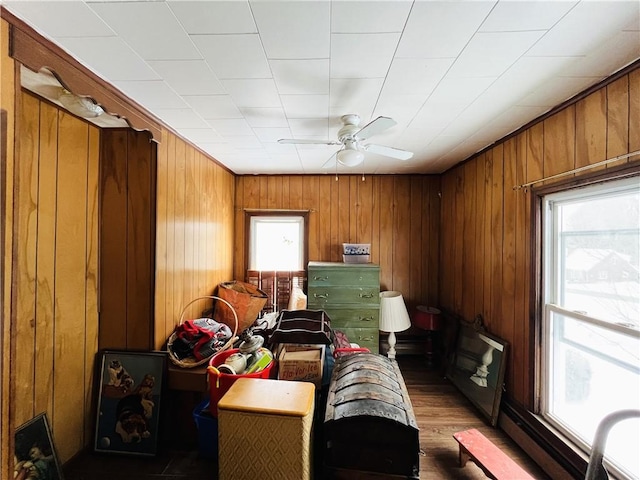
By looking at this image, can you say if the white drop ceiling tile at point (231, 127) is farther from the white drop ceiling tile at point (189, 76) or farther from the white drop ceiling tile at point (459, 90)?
the white drop ceiling tile at point (459, 90)

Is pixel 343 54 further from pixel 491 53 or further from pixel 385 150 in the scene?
pixel 385 150

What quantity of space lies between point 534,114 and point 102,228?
10.2 feet

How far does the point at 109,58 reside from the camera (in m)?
1.31

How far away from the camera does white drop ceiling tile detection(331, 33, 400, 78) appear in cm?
117

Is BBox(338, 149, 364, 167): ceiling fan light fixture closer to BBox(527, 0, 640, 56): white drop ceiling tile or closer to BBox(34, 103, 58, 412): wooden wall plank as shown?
BBox(527, 0, 640, 56): white drop ceiling tile

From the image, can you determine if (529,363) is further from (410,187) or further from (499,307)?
(410,187)

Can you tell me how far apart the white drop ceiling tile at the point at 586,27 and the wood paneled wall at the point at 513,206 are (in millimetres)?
387

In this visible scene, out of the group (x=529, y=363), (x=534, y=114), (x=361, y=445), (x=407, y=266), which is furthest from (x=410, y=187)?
(x=361, y=445)

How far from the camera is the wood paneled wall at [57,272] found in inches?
60.7

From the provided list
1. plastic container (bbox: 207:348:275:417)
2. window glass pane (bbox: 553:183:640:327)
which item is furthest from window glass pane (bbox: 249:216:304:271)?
window glass pane (bbox: 553:183:640:327)

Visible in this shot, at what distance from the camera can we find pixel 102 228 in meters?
2.02

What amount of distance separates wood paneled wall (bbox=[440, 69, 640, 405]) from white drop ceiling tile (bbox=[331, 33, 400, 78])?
1.20m

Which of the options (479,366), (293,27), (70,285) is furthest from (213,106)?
(479,366)

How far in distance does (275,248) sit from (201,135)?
5.92ft
